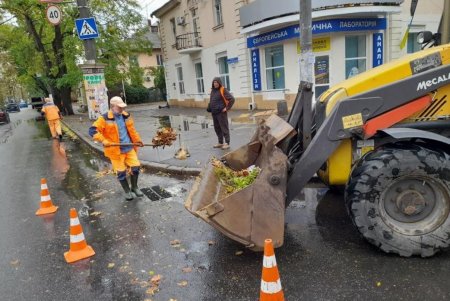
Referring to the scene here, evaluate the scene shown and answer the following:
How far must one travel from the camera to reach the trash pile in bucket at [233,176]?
397cm

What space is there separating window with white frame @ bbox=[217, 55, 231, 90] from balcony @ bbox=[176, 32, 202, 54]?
2.39 m

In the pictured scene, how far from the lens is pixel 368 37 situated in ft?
53.6

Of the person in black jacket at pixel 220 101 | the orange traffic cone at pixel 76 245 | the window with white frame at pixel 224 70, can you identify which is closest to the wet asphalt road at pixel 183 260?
the orange traffic cone at pixel 76 245

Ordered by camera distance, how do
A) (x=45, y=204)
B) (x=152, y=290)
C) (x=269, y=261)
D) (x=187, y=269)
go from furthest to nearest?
(x=45, y=204) → (x=187, y=269) → (x=152, y=290) → (x=269, y=261)

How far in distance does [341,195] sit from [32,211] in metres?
4.71

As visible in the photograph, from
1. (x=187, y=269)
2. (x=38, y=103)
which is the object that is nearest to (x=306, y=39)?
(x=187, y=269)

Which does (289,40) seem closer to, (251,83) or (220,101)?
(251,83)

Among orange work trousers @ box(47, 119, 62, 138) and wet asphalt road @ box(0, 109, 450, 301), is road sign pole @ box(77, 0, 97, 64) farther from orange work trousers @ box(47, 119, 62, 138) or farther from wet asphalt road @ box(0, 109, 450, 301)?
wet asphalt road @ box(0, 109, 450, 301)

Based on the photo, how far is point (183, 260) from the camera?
3846 mm

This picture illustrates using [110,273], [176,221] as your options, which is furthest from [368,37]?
[110,273]

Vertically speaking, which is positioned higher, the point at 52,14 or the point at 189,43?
the point at 52,14

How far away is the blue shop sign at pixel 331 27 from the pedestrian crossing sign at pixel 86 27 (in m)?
8.70

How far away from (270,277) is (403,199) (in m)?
1.65

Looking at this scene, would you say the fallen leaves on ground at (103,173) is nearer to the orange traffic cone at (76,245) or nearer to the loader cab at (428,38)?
the orange traffic cone at (76,245)
